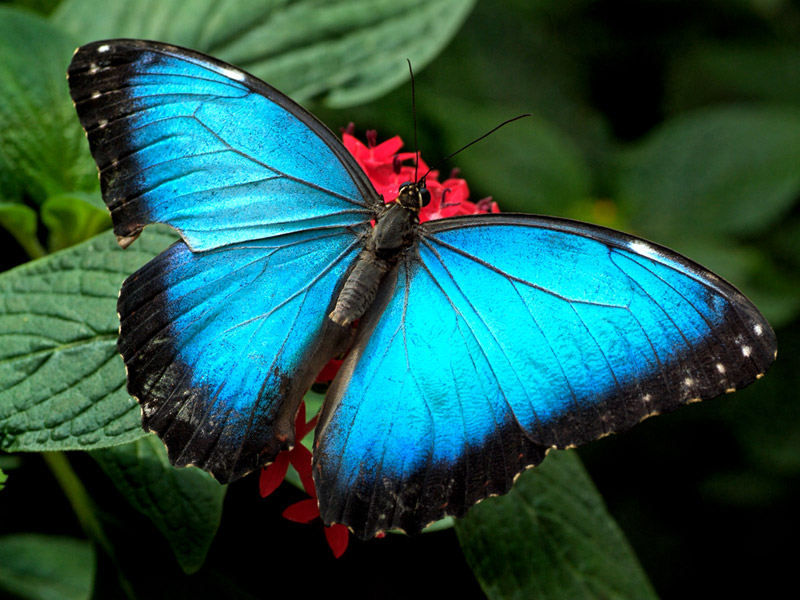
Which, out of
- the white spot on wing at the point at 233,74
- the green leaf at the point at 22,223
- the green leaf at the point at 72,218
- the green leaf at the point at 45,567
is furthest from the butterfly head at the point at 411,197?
the green leaf at the point at 45,567

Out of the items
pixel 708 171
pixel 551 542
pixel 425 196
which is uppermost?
pixel 708 171

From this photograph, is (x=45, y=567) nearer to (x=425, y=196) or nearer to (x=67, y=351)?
(x=67, y=351)

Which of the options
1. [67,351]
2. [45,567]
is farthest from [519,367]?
[45,567]

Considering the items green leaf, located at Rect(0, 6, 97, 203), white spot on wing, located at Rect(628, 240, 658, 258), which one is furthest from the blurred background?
white spot on wing, located at Rect(628, 240, 658, 258)

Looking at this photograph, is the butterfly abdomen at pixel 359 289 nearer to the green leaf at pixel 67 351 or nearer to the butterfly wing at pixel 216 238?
the butterfly wing at pixel 216 238

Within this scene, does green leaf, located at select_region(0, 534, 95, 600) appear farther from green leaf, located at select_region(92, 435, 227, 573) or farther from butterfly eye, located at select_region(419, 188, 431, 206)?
butterfly eye, located at select_region(419, 188, 431, 206)

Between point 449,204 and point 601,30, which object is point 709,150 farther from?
point 449,204

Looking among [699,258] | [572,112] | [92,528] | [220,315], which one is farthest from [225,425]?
[572,112]

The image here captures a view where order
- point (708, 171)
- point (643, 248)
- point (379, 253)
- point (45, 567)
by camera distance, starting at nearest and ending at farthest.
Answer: point (643, 248), point (379, 253), point (45, 567), point (708, 171)

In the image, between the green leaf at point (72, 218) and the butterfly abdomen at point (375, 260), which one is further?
the green leaf at point (72, 218)
